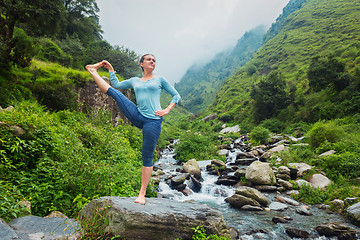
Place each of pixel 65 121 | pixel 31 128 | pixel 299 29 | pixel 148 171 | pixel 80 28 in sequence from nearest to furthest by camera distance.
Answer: pixel 148 171, pixel 31 128, pixel 65 121, pixel 80 28, pixel 299 29

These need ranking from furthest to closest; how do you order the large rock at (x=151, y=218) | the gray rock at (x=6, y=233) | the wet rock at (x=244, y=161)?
the wet rock at (x=244, y=161) < the large rock at (x=151, y=218) < the gray rock at (x=6, y=233)

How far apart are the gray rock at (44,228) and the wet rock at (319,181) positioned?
1183cm

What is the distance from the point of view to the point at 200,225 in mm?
3996

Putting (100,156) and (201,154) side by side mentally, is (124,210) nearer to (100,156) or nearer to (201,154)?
(100,156)

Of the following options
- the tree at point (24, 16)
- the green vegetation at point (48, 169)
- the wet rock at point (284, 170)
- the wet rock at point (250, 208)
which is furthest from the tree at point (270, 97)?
the green vegetation at point (48, 169)

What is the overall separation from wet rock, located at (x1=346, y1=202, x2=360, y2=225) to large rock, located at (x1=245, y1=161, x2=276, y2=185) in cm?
414

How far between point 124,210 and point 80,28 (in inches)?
1621

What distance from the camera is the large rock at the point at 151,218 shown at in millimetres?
3268

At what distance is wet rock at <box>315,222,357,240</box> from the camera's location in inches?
247

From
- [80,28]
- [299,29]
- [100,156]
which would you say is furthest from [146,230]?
[299,29]

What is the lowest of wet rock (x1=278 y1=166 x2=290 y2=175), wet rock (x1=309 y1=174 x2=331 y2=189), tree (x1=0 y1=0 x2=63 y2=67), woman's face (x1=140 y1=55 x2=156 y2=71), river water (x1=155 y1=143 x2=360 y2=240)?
river water (x1=155 y1=143 x2=360 y2=240)

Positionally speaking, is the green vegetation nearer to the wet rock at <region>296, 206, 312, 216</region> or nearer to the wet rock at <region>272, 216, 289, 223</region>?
the wet rock at <region>272, 216, 289, 223</region>

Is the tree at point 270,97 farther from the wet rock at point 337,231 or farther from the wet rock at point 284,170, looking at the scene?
the wet rock at point 337,231

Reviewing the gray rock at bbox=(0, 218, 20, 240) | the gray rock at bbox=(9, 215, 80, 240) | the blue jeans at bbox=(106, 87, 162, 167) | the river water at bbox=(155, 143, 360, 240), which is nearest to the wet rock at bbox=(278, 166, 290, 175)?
the river water at bbox=(155, 143, 360, 240)
